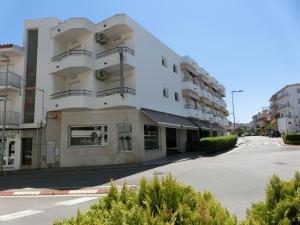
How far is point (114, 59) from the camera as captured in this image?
75.2 feet

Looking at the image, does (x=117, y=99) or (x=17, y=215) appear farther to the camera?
(x=117, y=99)

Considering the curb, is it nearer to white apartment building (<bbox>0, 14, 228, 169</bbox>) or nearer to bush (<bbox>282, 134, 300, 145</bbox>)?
white apartment building (<bbox>0, 14, 228, 169</bbox>)

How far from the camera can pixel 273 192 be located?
3.03 m

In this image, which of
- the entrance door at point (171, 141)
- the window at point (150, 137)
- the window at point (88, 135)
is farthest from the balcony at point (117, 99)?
the entrance door at point (171, 141)

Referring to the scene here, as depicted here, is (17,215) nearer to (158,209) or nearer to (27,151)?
(158,209)

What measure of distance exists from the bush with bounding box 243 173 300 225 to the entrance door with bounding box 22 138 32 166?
82.9 feet

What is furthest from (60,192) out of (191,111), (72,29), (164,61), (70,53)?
(191,111)

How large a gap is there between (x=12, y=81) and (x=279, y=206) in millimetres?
26950

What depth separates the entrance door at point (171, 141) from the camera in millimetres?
29156

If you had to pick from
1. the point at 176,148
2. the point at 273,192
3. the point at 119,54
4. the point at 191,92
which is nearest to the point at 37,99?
the point at 119,54

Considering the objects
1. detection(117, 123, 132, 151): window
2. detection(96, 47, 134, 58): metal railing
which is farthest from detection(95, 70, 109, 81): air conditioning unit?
detection(117, 123, 132, 151): window

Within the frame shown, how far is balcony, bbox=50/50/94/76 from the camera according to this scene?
23.0 metres

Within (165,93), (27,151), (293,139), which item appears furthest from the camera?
(293,139)

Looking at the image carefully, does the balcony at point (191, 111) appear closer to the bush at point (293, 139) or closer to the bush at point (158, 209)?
the bush at point (293, 139)
